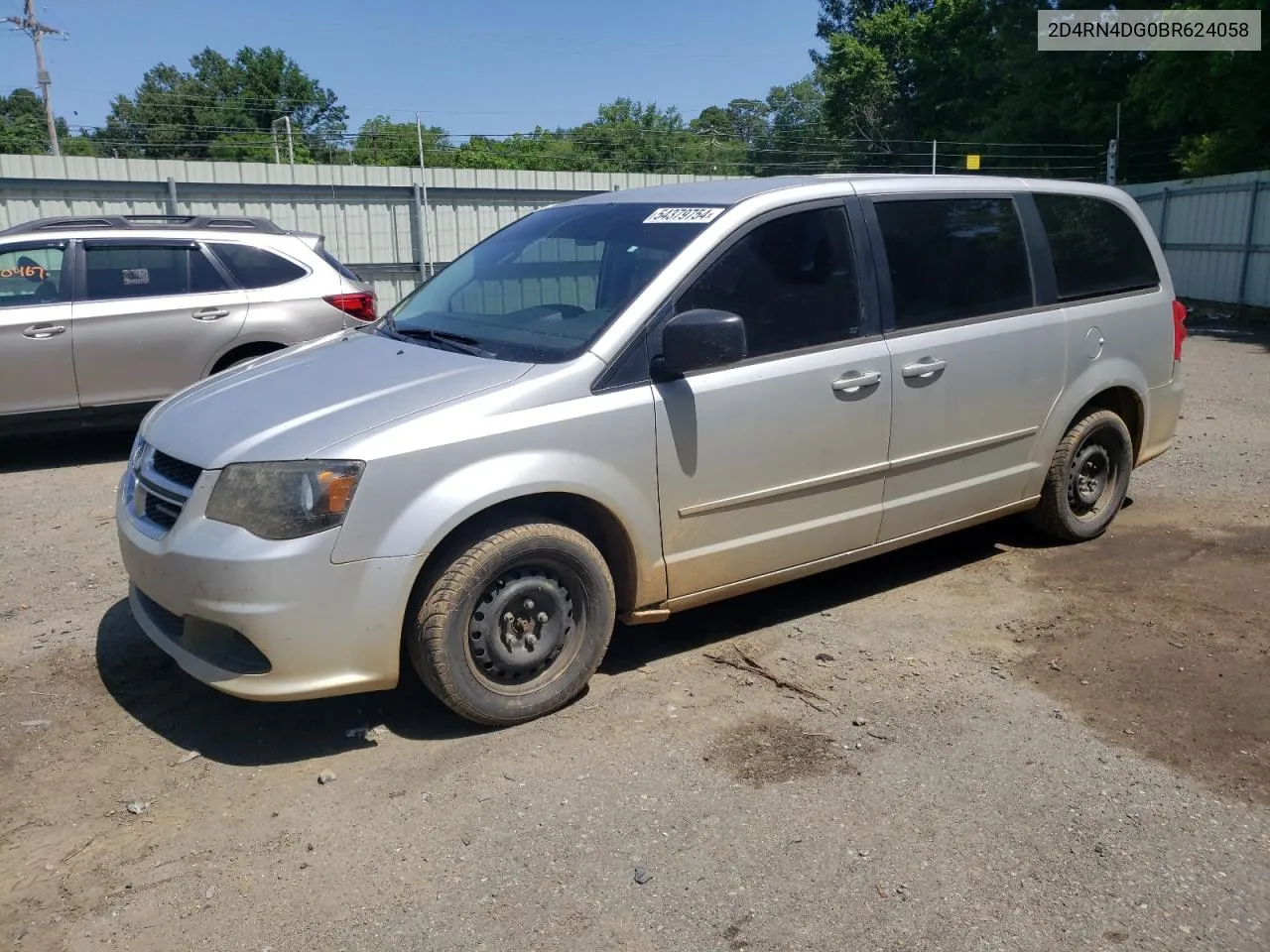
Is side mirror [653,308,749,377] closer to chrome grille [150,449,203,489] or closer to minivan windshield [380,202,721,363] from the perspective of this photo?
minivan windshield [380,202,721,363]

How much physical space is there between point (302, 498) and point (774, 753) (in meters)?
1.81

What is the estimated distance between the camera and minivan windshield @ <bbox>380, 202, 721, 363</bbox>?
4070mm

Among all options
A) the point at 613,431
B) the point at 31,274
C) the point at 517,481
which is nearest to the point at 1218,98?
the point at 31,274

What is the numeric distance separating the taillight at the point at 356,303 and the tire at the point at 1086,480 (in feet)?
17.5

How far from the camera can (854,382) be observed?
444 centimetres

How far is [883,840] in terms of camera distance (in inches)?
124

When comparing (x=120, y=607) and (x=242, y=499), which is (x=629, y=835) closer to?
(x=242, y=499)

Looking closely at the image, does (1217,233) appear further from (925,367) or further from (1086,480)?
(925,367)

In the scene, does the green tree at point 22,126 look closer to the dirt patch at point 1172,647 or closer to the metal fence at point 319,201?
the metal fence at point 319,201

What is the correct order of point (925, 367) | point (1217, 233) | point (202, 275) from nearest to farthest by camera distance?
1. point (925, 367)
2. point (202, 275)
3. point (1217, 233)

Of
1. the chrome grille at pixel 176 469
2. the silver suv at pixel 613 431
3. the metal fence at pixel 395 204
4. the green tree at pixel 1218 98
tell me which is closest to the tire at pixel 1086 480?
the silver suv at pixel 613 431

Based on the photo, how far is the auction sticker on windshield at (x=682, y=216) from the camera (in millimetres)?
4270

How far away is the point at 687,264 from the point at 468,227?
13.4 m

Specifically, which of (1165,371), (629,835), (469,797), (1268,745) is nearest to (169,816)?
(469,797)
